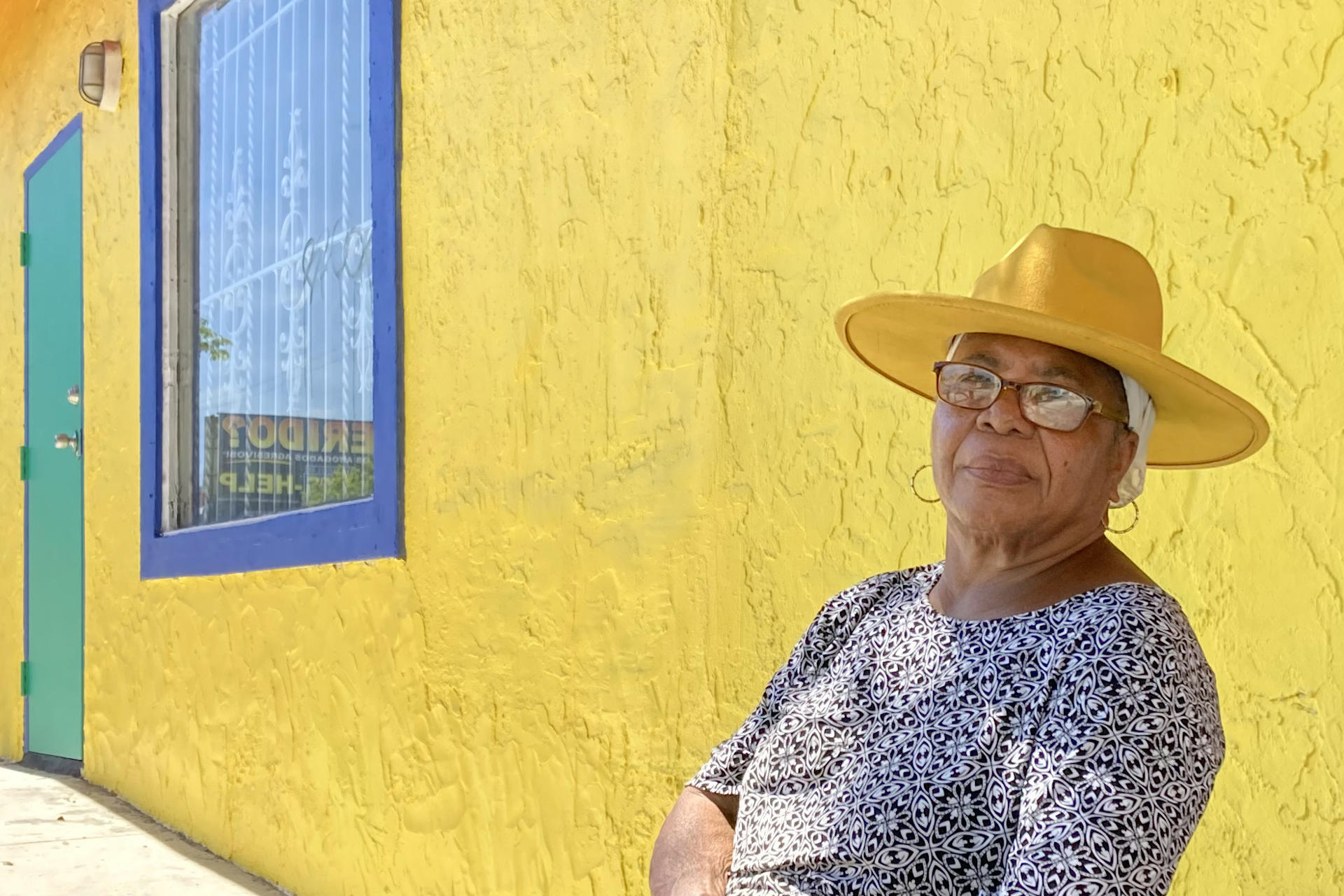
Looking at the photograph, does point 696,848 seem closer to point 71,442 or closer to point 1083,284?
point 1083,284

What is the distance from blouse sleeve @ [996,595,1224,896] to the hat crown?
0.36 meters

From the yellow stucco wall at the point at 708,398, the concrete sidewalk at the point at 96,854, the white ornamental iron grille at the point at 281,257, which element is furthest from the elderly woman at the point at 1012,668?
the concrete sidewalk at the point at 96,854

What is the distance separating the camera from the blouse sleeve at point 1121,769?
5.32 ft

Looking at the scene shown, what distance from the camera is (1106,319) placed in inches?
75.0

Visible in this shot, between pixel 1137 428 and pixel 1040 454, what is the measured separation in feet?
0.42

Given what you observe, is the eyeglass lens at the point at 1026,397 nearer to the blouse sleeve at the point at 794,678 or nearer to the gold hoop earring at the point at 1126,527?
the gold hoop earring at the point at 1126,527

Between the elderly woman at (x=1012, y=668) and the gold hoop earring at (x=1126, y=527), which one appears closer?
the elderly woman at (x=1012, y=668)

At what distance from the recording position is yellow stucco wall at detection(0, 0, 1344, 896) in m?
2.11

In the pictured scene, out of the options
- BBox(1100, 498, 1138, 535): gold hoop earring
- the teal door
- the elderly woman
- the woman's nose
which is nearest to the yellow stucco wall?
BBox(1100, 498, 1138, 535): gold hoop earring

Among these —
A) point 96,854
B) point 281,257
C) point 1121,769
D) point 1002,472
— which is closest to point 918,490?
point 1002,472

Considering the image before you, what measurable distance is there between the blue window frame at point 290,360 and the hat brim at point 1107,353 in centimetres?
225

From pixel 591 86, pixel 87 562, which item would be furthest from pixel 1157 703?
pixel 87 562

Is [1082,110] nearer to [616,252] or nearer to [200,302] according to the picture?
[616,252]

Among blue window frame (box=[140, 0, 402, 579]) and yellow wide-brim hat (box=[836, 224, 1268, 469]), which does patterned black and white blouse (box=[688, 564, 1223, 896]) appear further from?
blue window frame (box=[140, 0, 402, 579])
